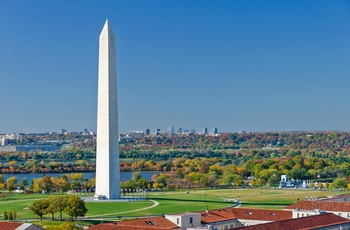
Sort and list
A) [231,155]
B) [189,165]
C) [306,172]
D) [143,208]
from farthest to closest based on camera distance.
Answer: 1. [231,155]
2. [189,165]
3. [306,172]
4. [143,208]

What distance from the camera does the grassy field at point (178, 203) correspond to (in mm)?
54500

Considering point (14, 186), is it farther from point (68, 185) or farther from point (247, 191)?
point (247, 191)

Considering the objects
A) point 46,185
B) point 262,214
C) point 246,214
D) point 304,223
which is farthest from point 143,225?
point 46,185

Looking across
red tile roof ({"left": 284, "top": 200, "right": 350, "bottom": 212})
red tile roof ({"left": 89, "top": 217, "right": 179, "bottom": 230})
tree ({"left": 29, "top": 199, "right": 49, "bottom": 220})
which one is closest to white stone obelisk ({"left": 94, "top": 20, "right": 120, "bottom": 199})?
tree ({"left": 29, "top": 199, "right": 49, "bottom": 220})

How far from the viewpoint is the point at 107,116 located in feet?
195

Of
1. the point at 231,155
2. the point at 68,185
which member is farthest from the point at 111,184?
the point at 231,155

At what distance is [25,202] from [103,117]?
10158 millimetres

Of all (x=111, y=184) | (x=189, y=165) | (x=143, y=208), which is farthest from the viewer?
(x=189, y=165)

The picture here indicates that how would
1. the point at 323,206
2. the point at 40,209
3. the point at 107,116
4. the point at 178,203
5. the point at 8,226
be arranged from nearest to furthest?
the point at 8,226 → the point at 323,206 → the point at 40,209 → the point at 107,116 → the point at 178,203

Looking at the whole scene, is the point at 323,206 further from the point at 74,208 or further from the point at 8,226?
the point at 8,226

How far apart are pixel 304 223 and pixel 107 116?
25.8 meters

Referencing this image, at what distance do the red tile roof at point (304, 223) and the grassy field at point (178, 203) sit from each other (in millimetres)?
15929

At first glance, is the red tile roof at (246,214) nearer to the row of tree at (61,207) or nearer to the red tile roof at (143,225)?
the red tile roof at (143,225)

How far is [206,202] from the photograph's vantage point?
63.0 m
